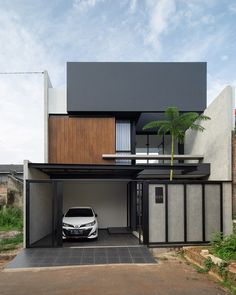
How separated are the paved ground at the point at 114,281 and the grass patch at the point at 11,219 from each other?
7810 mm

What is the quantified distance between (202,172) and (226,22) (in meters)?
5.84

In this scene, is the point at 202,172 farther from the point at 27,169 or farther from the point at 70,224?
the point at 27,169

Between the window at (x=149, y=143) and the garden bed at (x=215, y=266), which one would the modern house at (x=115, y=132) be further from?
→ the garden bed at (x=215, y=266)

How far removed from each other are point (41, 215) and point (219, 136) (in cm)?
766

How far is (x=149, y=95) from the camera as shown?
1514cm

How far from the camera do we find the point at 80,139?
15.1 m

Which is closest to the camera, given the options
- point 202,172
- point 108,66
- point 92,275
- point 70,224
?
point 92,275

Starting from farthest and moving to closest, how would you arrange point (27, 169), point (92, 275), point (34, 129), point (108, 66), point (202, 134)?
point (34, 129) < point (108, 66) < point (202, 134) < point (27, 169) < point (92, 275)

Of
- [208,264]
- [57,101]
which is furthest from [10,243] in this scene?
[208,264]

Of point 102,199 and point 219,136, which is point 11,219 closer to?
point 102,199

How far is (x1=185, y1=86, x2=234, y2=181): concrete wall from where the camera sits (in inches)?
451

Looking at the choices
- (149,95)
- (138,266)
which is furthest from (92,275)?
(149,95)

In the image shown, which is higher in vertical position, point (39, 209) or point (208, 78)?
point (208, 78)

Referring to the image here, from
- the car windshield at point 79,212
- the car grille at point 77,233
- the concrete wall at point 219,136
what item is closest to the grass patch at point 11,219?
the car windshield at point 79,212
